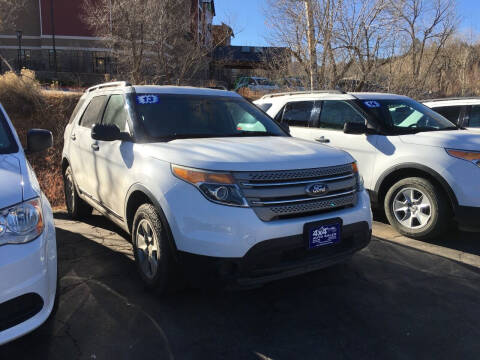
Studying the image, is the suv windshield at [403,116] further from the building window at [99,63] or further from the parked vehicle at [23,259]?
the building window at [99,63]

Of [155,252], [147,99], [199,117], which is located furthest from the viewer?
[199,117]

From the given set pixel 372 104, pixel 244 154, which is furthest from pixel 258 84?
pixel 244 154

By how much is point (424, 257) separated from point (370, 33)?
29.7ft

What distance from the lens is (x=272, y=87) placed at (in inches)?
656

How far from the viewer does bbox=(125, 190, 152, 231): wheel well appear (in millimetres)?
3340

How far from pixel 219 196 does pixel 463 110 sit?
235 inches

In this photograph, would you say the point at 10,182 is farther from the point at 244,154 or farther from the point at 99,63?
the point at 99,63

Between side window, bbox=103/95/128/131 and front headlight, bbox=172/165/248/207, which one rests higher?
side window, bbox=103/95/128/131

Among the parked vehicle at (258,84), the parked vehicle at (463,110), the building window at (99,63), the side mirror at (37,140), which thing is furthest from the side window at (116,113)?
the building window at (99,63)

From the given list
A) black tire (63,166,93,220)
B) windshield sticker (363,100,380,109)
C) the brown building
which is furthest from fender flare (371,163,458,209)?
the brown building

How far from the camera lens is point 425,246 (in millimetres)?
4605

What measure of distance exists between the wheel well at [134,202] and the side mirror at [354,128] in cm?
299

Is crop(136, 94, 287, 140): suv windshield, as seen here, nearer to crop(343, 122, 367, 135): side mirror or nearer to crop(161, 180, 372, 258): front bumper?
crop(161, 180, 372, 258): front bumper

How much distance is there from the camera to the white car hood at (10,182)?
2.25m
